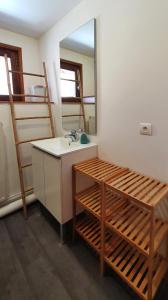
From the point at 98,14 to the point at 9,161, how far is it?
5.69ft

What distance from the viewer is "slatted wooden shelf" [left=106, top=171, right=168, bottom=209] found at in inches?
36.1

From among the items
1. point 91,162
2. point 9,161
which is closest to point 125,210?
point 91,162

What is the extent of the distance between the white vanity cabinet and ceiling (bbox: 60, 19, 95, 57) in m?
0.90

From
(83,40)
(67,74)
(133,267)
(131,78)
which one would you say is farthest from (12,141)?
(133,267)

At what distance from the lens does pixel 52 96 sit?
83.5 inches

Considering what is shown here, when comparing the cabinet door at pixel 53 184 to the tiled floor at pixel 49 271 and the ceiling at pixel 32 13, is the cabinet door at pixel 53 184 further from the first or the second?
the ceiling at pixel 32 13

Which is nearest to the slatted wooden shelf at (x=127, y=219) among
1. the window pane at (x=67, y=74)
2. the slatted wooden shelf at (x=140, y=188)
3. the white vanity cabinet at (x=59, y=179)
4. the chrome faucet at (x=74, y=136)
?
the white vanity cabinet at (x=59, y=179)

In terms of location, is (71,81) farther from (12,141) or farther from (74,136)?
(12,141)

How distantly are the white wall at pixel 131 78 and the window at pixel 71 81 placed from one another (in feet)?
0.94

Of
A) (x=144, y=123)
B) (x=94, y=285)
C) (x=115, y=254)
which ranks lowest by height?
(x=94, y=285)

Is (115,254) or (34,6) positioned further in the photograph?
(34,6)

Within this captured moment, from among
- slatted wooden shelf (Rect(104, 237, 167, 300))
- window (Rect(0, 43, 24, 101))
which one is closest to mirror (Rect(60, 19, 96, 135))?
window (Rect(0, 43, 24, 101))

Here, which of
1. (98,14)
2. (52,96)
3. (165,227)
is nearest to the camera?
(165,227)

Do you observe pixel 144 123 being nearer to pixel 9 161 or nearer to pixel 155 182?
pixel 155 182
